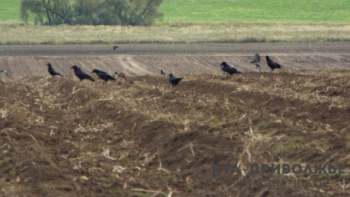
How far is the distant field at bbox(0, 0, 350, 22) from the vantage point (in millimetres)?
82375

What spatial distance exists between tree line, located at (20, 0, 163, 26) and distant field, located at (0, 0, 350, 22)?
30.2ft

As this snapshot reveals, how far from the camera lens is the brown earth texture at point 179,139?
862 centimetres

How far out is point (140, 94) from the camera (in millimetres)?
18391

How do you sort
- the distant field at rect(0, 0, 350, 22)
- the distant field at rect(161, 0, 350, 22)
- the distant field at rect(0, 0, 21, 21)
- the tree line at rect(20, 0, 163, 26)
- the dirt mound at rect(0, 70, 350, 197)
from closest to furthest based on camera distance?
the dirt mound at rect(0, 70, 350, 197) < the tree line at rect(20, 0, 163, 26) < the distant field at rect(0, 0, 350, 22) < the distant field at rect(161, 0, 350, 22) < the distant field at rect(0, 0, 21, 21)

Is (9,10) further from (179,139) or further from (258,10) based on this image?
(179,139)

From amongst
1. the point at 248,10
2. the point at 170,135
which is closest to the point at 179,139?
the point at 170,135

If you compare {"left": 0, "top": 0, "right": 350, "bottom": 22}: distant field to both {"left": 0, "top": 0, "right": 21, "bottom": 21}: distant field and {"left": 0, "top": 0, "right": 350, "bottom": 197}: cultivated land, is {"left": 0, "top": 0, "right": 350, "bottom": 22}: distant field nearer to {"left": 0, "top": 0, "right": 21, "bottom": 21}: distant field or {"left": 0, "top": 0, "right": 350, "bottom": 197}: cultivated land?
{"left": 0, "top": 0, "right": 21, "bottom": 21}: distant field

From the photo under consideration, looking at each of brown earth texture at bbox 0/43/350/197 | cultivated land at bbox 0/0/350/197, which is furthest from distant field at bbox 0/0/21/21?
brown earth texture at bbox 0/43/350/197

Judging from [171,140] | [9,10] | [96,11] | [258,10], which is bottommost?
[258,10]

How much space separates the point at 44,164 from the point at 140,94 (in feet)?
30.6

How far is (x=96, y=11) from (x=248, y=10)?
28.9 metres

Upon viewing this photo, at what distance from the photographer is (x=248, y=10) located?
91250mm

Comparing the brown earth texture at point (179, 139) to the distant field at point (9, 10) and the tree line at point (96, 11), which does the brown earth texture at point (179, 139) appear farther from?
the distant field at point (9, 10)

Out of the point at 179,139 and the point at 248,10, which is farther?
the point at 248,10
